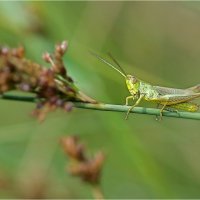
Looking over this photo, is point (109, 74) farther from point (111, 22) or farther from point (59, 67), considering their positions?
point (59, 67)

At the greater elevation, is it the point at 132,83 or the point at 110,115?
the point at 132,83

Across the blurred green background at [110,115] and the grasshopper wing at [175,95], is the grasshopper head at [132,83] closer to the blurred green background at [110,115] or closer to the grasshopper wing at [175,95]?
the grasshopper wing at [175,95]

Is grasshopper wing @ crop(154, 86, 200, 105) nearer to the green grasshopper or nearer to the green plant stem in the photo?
the green grasshopper

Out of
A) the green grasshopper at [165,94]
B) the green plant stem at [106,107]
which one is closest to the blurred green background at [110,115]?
the green grasshopper at [165,94]

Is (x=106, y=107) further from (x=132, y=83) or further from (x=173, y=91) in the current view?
(x=173, y=91)

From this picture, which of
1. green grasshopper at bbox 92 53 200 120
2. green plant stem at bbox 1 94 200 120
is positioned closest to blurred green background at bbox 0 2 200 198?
green grasshopper at bbox 92 53 200 120

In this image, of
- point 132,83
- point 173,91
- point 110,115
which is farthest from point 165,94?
point 110,115

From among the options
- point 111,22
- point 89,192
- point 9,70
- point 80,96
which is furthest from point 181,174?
point 9,70
